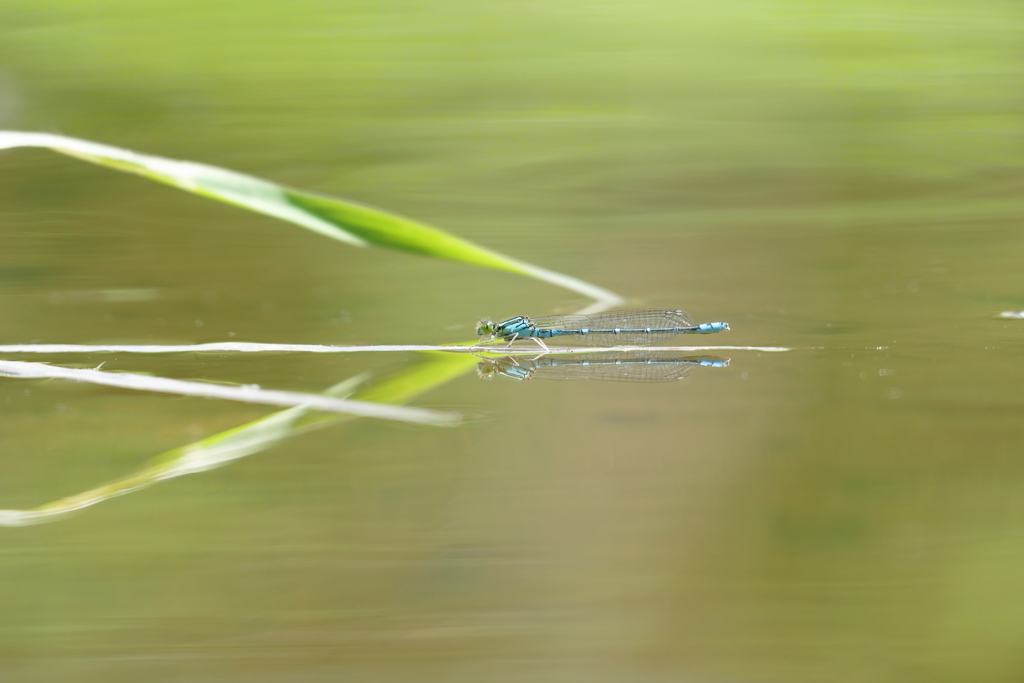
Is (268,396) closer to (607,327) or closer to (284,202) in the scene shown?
(284,202)

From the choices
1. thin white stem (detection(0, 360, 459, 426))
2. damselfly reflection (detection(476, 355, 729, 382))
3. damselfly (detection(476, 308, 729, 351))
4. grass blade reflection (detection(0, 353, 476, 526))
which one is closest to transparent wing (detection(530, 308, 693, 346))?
damselfly (detection(476, 308, 729, 351))

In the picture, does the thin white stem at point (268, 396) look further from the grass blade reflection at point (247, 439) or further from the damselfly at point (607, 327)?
the damselfly at point (607, 327)

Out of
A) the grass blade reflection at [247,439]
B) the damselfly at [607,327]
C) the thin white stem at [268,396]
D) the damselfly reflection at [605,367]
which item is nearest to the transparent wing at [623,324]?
the damselfly at [607,327]

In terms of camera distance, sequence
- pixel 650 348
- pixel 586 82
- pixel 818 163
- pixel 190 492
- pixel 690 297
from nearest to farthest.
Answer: pixel 190 492 → pixel 650 348 → pixel 690 297 → pixel 818 163 → pixel 586 82

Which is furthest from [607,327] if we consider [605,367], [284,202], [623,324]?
[284,202]

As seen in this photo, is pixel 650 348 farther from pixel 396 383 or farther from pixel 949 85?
pixel 949 85

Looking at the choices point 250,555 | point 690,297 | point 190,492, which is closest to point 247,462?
point 190,492

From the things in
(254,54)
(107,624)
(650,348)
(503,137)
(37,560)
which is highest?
(254,54)
